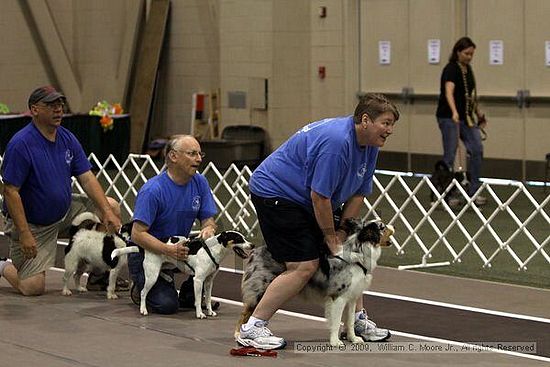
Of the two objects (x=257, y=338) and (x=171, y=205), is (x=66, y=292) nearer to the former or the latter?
(x=171, y=205)

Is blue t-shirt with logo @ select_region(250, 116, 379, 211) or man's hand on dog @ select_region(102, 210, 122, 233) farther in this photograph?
man's hand on dog @ select_region(102, 210, 122, 233)

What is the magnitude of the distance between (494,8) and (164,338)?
8352 mm

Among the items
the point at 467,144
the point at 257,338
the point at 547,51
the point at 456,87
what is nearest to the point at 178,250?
the point at 257,338

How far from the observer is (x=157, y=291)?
6.83 m

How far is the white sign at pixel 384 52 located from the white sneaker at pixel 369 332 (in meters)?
9.08

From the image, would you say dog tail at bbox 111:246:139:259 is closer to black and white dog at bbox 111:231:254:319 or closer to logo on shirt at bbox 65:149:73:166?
black and white dog at bbox 111:231:254:319

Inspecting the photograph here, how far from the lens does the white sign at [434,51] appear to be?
14.2 m

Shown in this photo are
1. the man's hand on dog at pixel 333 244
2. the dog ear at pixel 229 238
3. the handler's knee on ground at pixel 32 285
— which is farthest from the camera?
the handler's knee on ground at pixel 32 285

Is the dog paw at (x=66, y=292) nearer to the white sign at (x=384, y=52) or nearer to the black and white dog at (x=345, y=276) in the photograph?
the black and white dog at (x=345, y=276)

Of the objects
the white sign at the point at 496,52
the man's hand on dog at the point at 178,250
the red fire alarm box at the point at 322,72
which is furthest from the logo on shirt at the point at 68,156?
the red fire alarm box at the point at 322,72

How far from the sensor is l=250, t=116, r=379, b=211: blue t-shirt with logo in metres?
5.61

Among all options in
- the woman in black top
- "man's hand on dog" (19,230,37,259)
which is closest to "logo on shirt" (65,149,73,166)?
"man's hand on dog" (19,230,37,259)

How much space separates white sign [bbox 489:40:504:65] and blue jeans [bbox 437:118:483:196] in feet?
7.49

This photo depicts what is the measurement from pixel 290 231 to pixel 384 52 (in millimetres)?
9386
